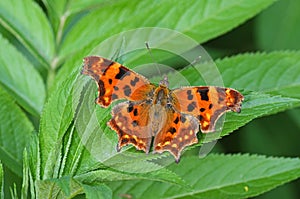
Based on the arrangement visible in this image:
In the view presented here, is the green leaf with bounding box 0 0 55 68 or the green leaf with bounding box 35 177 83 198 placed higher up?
the green leaf with bounding box 0 0 55 68

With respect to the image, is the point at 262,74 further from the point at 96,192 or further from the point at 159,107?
the point at 96,192

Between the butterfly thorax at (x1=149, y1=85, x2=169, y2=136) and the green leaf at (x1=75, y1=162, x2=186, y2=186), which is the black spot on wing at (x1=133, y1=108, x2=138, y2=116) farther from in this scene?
the green leaf at (x1=75, y1=162, x2=186, y2=186)

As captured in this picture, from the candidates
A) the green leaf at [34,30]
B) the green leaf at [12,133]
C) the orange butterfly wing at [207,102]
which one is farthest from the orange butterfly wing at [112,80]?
the green leaf at [34,30]

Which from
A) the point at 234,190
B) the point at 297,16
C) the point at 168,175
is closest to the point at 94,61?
the point at 168,175

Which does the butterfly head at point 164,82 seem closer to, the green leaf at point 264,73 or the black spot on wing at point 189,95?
the black spot on wing at point 189,95

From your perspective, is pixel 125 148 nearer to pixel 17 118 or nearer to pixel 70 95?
pixel 70 95

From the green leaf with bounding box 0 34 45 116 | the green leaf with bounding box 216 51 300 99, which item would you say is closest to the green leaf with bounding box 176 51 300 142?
the green leaf with bounding box 216 51 300 99

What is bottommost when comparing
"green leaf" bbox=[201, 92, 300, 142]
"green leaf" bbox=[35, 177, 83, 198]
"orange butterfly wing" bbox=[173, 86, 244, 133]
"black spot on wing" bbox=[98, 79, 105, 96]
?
"green leaf" bbox=[35, 177, 83, 198]
